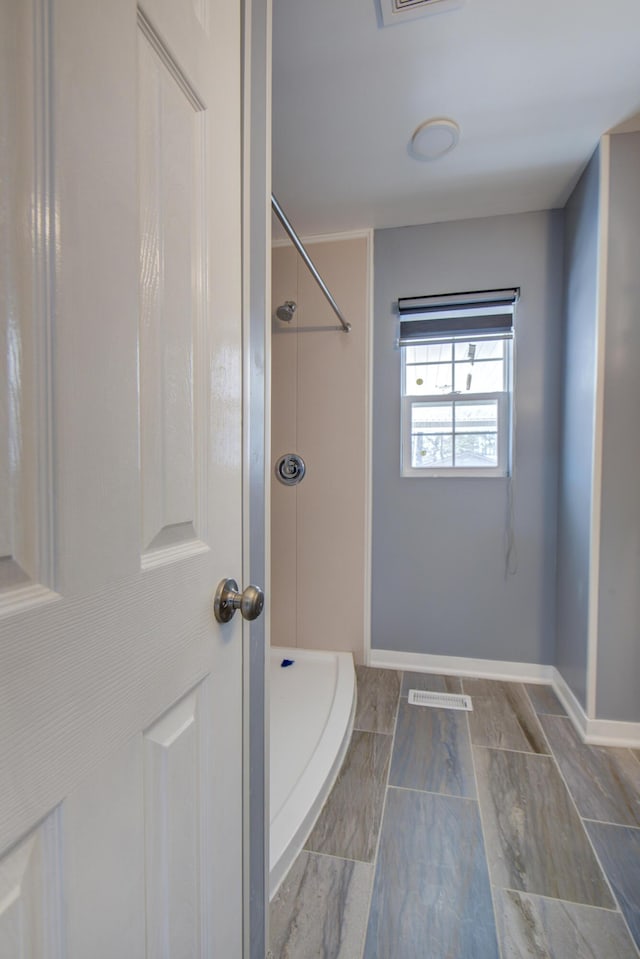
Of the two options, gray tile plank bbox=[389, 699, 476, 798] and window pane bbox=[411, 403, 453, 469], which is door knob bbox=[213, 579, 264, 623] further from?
window pane bbox=[411, 403, 453, 469]

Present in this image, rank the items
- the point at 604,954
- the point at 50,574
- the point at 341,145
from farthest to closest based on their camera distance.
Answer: the point at 341,145, the point at 604,954, the point at 50,574

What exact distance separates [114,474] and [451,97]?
6.28ft

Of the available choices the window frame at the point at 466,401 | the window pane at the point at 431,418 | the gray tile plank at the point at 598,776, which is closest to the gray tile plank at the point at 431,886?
the gray tile plank at the point at 598,776

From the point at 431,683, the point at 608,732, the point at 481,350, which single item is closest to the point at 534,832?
the point at 608,732

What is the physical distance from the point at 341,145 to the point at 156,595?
202 centimetres

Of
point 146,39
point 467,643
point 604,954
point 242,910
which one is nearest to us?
point 146,39

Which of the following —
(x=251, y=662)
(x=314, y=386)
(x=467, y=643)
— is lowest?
(x=467, y=643)

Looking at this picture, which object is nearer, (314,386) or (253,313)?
(253,313)

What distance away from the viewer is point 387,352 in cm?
242

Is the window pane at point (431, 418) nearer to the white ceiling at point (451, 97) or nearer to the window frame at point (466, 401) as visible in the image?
the window frame at point (466, 401)

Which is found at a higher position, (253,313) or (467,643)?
(253,313)

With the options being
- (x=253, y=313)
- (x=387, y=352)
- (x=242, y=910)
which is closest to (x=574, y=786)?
(x=242, y=910)

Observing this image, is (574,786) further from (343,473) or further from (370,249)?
(370,249)

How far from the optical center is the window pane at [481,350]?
2.34m
